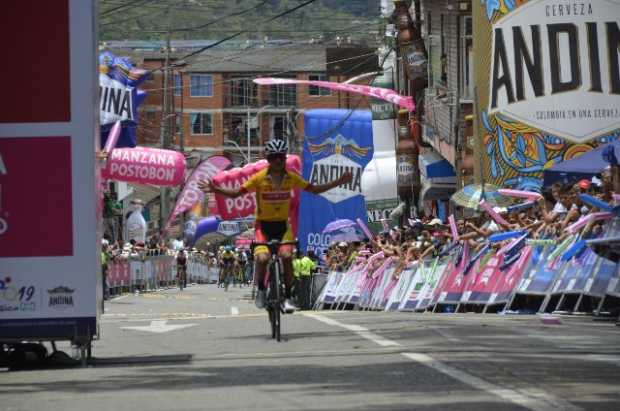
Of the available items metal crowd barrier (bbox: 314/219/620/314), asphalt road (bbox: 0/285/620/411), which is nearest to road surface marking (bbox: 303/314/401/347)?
asphalt road (bbox: 0/285/620/411)

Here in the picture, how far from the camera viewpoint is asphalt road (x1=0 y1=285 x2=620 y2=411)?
918 centimetres

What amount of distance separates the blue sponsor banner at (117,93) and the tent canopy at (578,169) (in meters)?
13.8

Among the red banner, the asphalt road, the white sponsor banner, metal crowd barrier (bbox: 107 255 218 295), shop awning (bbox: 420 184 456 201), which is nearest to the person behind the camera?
the asphalt road

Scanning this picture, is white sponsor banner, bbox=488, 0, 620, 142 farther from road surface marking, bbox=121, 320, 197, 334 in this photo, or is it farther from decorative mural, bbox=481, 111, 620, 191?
road surface marking, bbox=121, 320, 197, 334

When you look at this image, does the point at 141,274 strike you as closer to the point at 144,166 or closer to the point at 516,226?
the point at 144,166

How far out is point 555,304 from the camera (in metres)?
21.0

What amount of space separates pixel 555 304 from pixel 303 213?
22994 mm

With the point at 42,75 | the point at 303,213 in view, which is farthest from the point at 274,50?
the point at 42,75

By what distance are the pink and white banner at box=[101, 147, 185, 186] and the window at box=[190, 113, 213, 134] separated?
259 ft

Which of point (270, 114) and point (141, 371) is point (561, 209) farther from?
point (270, 114)

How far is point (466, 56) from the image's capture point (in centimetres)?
4228

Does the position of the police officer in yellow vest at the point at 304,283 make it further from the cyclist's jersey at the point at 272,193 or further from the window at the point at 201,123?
the window at the point at 201,123

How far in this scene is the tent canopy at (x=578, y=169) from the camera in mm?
24250

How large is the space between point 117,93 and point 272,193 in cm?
2139
